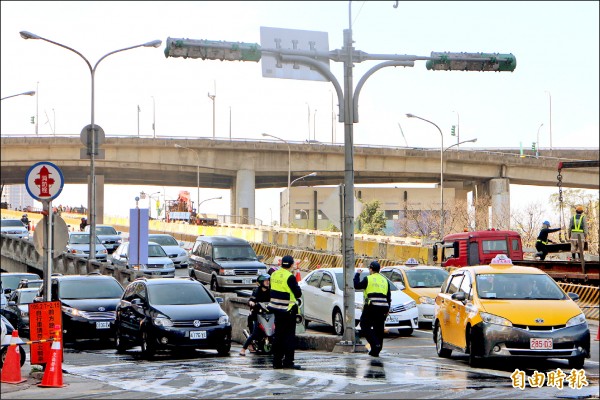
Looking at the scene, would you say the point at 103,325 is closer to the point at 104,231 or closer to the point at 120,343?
the point at 120,343

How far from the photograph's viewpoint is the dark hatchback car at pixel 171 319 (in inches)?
758

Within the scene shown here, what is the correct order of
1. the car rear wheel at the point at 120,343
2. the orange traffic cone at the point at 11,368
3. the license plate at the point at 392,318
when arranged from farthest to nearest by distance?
the license plate at the point at 392,318 → the car rear wheel at the point at 120,343 → the orange traffic cone at the point at 11,368

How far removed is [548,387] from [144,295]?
9594 millimetres

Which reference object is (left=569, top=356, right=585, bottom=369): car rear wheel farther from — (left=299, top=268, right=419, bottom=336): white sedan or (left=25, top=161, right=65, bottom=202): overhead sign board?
(left=25, top=161, right=65, bottom=202): overhead sign board

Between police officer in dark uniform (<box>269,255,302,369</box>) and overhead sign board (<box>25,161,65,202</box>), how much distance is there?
3.70 m

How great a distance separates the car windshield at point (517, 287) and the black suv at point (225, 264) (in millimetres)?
18325

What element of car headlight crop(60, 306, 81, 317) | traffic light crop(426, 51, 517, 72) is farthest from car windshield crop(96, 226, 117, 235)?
traffic light crop(426, 51, 517, 72)

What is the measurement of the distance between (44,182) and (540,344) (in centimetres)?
792

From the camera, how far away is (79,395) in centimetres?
1327

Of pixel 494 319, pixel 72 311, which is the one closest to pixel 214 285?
pixel 72 311

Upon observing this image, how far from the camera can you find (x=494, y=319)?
15.8m

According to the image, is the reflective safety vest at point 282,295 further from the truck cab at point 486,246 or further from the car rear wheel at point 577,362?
the truck cab at point 486,246

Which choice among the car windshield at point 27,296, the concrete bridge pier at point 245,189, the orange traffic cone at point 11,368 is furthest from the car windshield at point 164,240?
the concrete bridge pier at point 245,189

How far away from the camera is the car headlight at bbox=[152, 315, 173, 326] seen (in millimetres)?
19375
